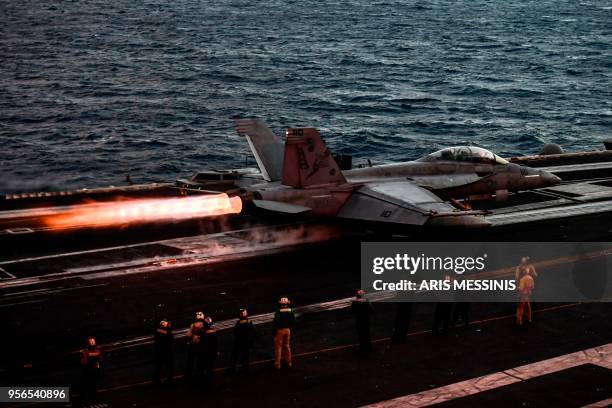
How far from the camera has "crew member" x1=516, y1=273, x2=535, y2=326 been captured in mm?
27453

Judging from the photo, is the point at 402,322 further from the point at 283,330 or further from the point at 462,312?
the point at 283,330

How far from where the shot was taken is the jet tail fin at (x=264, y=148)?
Answer: 40.6 meters

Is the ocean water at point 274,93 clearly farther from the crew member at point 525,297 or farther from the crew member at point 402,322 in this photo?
the crew member at point 525,297

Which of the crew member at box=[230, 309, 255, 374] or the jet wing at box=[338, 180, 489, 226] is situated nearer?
the crew member at box=[230, 309, 255, 374]

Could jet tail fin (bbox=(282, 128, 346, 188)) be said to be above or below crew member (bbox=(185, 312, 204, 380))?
above

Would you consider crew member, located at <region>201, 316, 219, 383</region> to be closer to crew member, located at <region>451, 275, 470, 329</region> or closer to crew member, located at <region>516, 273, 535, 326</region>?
crew member, located at <region>451, 275, 470, 329</region>

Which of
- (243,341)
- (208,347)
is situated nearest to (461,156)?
(243,341)

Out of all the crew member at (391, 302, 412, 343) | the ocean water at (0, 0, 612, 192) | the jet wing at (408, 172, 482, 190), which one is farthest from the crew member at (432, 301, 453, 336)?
the ocean water at (0, 0, 612, 192)

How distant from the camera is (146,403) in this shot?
22.1 metres

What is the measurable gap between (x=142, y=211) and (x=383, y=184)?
10380 millimetres

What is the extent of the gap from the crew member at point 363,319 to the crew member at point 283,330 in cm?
206

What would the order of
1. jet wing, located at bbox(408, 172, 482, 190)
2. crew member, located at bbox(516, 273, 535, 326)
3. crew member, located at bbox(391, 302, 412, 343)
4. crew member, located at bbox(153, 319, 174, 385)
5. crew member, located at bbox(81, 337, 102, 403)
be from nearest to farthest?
crew member, located at bbox(81, 337, 102, 403) → crew member, located at bbox(153, 319, 174, 385) → crew member, located at bbox(391, 302, 412, 343) → crew member, located at bbox(516, 273, 535, 326) → jet wing, located at bbox(408, 172, 482, 190)

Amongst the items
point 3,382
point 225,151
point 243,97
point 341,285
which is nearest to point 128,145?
point 225,151

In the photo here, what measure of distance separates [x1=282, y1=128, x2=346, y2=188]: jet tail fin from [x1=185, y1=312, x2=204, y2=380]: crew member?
14.0 meters
